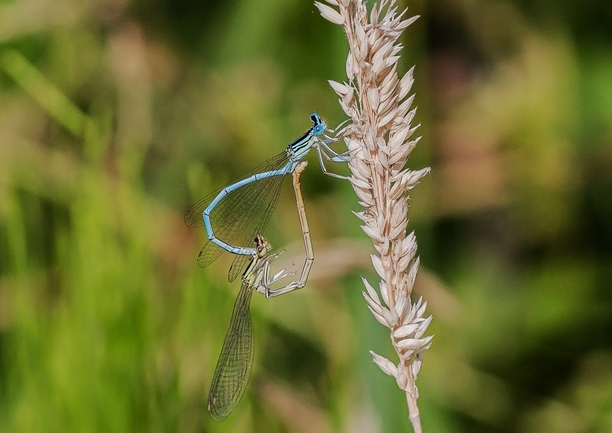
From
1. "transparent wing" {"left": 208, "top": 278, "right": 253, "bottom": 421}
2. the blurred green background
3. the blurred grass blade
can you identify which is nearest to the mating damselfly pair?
"transparent wing" {"left": 208, "top": 278, "right": 253, "bottom": 421}

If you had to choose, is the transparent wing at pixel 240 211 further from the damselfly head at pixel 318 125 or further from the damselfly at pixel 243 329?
the damselfly head at pixel 318 125

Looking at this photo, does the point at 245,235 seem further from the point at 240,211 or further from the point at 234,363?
the point at 234,363

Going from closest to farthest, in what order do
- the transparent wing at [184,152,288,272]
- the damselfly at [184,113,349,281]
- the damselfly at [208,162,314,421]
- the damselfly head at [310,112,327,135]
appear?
the damselfly at [208,162,314,421] < the damselfly head at [310,112,327,135] < the damselfly at [184,113,349,281] < the transparent wing at [184,152,288,272]

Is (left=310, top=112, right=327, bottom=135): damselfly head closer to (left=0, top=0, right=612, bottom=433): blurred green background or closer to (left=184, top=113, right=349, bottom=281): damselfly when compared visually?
(left=184, top=113, right=349, bottom=281): damselfly

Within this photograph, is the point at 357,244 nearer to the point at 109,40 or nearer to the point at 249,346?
the point at 249,346

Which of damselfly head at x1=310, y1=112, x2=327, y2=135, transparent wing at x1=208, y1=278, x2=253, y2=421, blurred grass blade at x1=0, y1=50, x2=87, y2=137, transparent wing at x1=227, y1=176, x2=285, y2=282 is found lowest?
transparent wing at x1=208, y1=278, x2=253, y2=421

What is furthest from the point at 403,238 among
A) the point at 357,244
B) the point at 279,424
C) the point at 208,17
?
the point at 208,17

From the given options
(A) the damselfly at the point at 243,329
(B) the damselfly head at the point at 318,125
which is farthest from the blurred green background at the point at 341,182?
(B) the damselfly head at the point at 318,125
